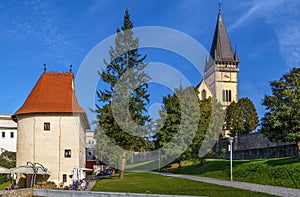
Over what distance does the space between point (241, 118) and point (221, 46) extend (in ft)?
112

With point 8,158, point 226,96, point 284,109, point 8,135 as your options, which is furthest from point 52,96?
point 226,96

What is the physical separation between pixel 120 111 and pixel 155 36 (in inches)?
324

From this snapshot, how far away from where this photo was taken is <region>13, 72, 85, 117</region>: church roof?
41.7 meters

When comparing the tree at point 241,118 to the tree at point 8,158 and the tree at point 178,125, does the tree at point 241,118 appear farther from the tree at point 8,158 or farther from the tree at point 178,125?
the tree at point 8,158

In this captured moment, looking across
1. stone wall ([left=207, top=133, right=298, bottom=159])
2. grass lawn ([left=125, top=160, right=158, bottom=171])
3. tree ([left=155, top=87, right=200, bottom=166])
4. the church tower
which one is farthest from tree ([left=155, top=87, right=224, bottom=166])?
the church tower

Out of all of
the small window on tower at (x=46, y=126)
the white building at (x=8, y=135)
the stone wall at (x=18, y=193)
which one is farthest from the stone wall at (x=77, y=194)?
the white building at (x=8, y=135)

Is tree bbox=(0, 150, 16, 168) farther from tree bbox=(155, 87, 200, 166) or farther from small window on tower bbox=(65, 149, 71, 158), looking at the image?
small window on tower bbox=(65, 149, 71, 158)

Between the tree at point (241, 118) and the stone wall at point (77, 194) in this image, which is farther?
the tree at point (241, 118)

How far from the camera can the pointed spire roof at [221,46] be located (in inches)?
4122

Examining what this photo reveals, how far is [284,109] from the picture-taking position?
2744cm

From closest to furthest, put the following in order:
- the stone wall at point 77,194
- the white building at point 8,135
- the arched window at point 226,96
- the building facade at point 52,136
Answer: the stone wall at point 77,194
the building facade at point 52,136
the white building at point 8,135
the arched window at point 226,96

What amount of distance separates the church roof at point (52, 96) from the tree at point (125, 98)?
438 cm

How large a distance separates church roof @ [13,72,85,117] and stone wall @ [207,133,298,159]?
18456 millimetres

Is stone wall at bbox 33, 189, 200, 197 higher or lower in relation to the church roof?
lower
